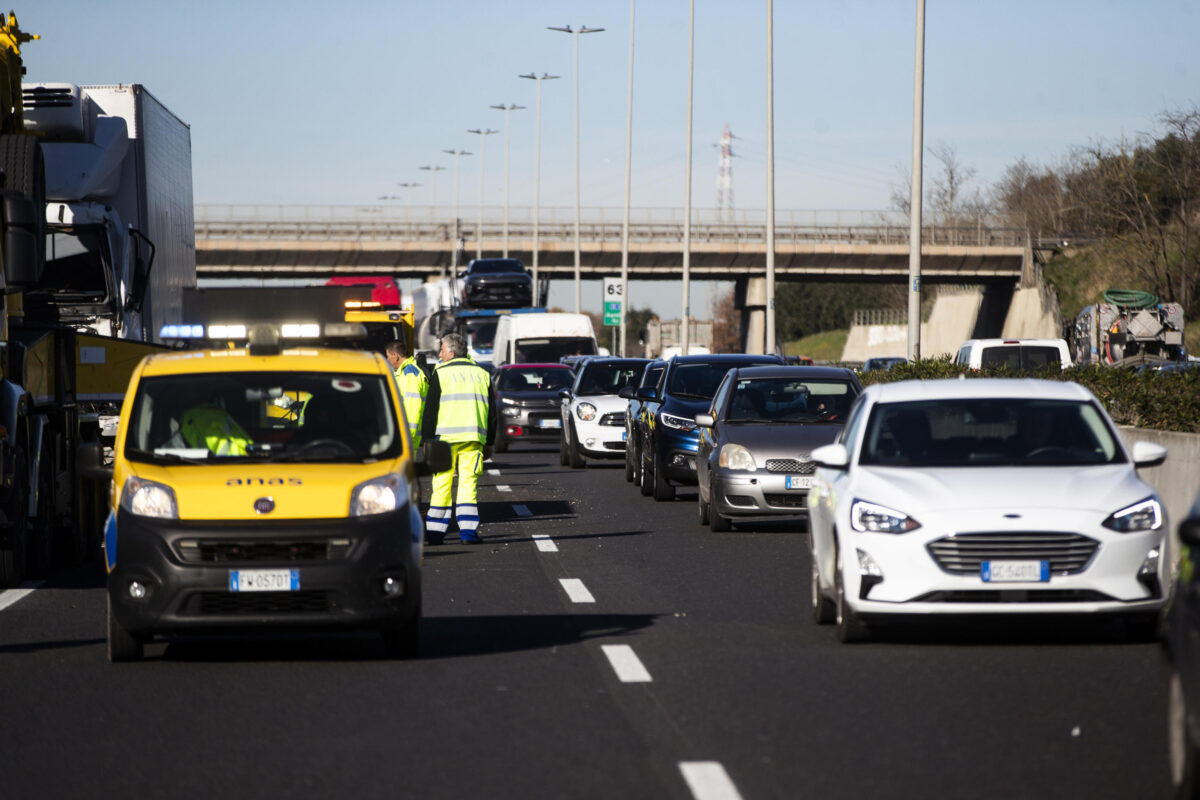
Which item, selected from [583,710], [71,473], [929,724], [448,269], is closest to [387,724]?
[583,710]

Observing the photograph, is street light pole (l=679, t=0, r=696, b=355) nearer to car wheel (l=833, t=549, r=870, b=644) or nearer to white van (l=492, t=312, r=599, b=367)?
white van (l=492, t=312, r=599, b=367)

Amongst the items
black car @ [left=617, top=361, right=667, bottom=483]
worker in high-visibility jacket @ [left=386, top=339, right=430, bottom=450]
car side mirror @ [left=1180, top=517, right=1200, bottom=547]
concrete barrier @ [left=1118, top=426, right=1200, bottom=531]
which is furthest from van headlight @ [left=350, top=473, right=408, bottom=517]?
black car @ [left=617, top=361, right=667, bottom=483]

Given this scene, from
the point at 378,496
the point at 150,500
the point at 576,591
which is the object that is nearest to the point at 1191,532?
the point at 378,496

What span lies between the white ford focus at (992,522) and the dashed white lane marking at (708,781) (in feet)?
9.83

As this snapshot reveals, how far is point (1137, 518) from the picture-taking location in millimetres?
9758

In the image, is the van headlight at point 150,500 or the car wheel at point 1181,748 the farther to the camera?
the van headlight at point 150,500

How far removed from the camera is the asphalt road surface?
6793mm

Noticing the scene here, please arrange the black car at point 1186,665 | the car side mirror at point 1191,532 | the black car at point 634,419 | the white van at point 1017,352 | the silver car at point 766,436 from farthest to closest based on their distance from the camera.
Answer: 1. the white van at point 1017,352
2. the black car at point 634,419
3. the silver car at point 766,436
4. the black car at point 1186,665
5. the car side mirror at point 1191,532

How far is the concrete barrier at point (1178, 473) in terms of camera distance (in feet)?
45.4

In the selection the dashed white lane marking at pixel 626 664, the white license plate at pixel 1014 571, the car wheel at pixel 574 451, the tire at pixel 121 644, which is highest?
the white license plate at pixel 1014 571

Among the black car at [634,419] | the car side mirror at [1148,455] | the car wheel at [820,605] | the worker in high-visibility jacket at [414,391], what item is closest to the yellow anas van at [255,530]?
the car wheel at [820,605]

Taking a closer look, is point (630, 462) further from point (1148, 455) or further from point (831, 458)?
point (1148, 455)

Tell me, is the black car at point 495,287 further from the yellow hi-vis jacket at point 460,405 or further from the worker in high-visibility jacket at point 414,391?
the yellow hi-vis jacket at point 460,405

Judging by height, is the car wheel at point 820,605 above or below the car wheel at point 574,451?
above
